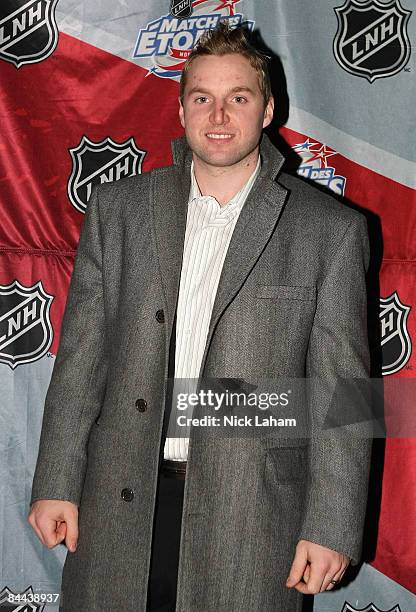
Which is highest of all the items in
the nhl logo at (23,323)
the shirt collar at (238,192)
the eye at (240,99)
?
the eye at (240,99)

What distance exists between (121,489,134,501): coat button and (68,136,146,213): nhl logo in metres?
1.05

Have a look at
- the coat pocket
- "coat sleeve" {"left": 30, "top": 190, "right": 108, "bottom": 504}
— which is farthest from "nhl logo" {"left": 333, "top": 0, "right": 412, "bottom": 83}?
"coat sleeve" {"left": 30, "top": 190, "right": 108, "bottom": 504}

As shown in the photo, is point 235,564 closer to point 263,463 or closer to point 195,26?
point 263,463

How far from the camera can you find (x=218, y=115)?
188 cm

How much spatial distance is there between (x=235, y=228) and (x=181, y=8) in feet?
3.33

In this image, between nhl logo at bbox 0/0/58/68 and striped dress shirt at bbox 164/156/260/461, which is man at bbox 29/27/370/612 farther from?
nhl logo at bbox 0/0/58/68

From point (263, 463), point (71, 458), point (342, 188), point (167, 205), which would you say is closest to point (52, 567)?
point (71, 458)

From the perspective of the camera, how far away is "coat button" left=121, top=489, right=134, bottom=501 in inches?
69.8

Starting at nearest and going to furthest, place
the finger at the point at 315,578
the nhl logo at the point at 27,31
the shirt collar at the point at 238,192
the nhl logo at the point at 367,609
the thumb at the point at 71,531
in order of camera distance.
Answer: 1. the finger at the point at 315,578
2. the thumb at the point at 71,531
3. the shirt collar at the point at 238,192
4. the nhl logo at the point at 27,31
5. the nhl logo at the point at 367,609

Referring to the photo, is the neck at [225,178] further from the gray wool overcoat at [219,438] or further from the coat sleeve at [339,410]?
the coat sleeve at [339,410]

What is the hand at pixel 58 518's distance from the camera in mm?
1804

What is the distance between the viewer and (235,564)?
1.75 m

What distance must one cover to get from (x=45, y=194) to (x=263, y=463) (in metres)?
1.17

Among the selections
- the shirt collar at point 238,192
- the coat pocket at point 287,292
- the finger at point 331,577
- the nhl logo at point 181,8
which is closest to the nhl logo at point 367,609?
the finger at point 331,577
